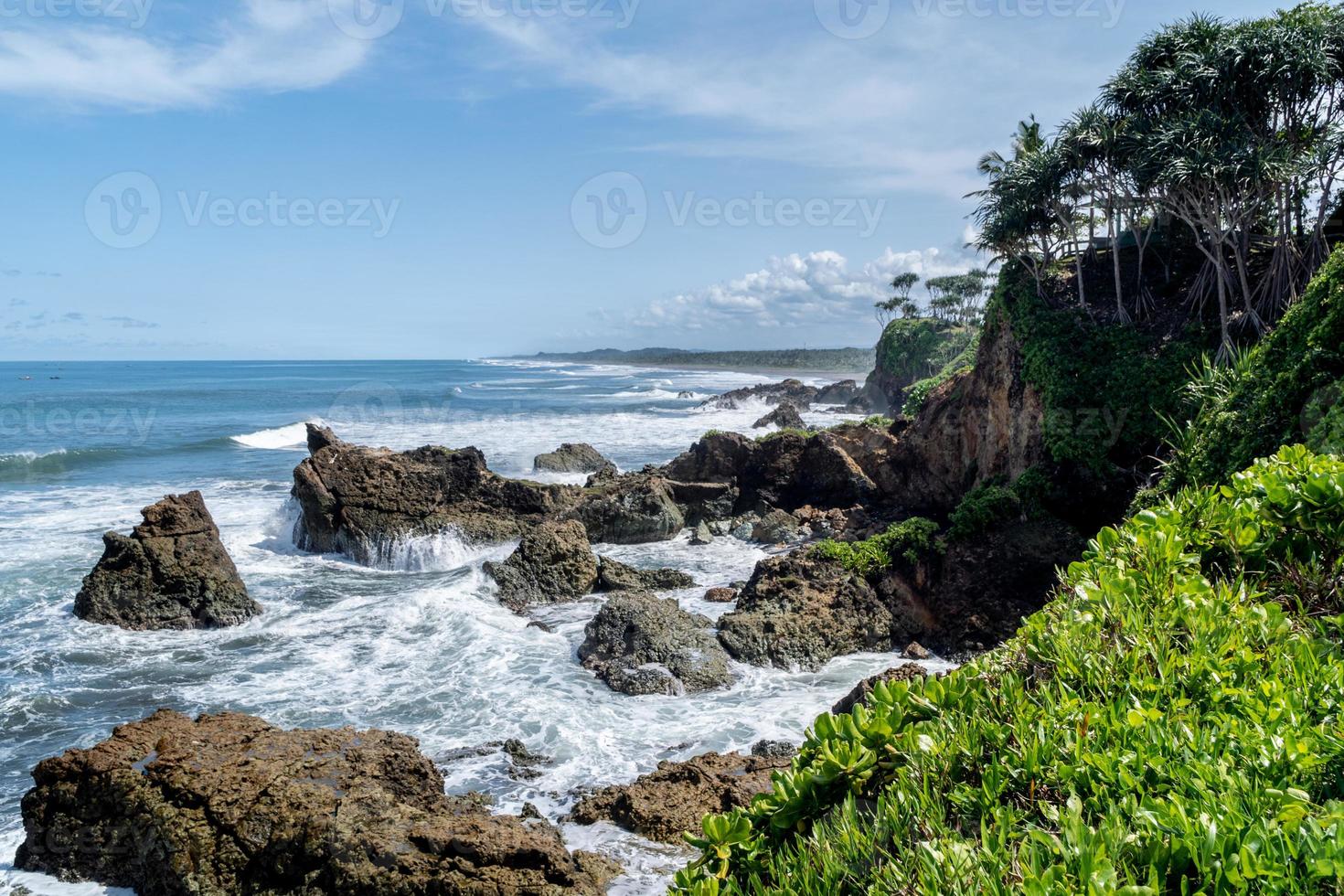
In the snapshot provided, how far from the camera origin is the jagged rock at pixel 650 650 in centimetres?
1187

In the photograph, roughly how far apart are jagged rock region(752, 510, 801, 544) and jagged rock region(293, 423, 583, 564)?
511 cm

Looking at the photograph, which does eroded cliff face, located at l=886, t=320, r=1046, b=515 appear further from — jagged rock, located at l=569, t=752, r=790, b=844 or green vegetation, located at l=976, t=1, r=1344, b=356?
jagged rock, located at l=569, t=752, r=790, b=844

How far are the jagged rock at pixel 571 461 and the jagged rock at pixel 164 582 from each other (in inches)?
585

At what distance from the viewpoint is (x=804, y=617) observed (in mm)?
13367

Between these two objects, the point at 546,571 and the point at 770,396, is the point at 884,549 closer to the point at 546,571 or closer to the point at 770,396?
the point at 546,571

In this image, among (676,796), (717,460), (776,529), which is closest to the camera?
(676,796)

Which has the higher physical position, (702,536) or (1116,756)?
(1116,756)

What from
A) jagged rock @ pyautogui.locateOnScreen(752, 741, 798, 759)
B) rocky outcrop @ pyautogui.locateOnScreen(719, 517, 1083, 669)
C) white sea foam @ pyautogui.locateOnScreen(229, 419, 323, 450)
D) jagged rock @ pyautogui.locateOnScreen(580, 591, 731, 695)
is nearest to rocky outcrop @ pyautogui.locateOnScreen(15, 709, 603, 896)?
jagged rock @ pyautogui.locateOnScreen(752, 741, 798, 759)

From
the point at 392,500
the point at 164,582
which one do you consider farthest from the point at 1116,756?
the point at 392,500

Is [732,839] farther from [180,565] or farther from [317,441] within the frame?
[317,441]

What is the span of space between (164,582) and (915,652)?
12953 mm

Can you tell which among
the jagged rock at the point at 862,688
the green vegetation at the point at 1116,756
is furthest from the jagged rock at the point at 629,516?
the green vegetation at the point at 1116,756

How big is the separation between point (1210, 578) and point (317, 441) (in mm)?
20387

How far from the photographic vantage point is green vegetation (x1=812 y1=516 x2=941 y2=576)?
14391 mm
